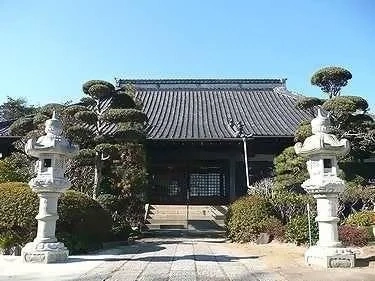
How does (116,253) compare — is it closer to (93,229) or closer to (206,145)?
(93,229)

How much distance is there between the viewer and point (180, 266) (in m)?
9.41

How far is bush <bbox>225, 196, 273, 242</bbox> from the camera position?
49.4 feet

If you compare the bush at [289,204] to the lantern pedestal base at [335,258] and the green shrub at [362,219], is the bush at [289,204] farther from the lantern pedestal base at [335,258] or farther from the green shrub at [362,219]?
the lantern pedestal base at [335,258]

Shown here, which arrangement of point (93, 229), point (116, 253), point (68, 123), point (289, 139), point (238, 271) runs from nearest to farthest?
point (238, 271), point (116, 253), point (93, 229), point (68, 123), point (289, 139)

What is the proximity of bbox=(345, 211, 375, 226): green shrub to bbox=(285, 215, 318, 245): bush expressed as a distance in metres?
1.75

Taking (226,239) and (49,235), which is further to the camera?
(226,239)

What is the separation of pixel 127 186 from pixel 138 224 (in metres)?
2.02

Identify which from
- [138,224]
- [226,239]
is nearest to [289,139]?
[226,239]

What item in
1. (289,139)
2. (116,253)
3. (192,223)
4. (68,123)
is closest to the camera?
(116,253)

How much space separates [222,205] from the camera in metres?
21.6

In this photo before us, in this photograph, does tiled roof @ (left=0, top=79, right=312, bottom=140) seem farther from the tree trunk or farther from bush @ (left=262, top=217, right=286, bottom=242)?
bush @ (left=262, top=217, right=286, bottom=242)

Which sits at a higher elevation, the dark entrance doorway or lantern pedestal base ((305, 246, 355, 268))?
the dark entrance doorway

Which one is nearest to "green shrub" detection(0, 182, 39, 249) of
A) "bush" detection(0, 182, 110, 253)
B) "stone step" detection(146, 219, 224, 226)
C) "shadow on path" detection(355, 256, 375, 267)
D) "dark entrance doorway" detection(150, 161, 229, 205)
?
"bush" detection(0, 182, 110, 253)

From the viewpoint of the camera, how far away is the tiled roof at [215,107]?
2041 centimetres
